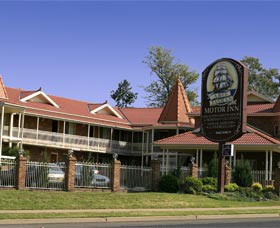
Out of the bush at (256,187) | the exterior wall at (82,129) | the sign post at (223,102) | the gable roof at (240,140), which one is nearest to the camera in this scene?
the sign post at (223,102)

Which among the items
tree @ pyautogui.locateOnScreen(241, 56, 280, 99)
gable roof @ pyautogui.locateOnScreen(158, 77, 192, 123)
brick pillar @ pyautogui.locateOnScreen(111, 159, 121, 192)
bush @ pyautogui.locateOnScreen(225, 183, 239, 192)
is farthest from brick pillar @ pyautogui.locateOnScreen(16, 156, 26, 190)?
tree @ pyautogui.locateOnScreen(241, 56, 280, 99)

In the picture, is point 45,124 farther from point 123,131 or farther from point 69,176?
point 69,176

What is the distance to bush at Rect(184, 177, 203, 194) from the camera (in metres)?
31.2

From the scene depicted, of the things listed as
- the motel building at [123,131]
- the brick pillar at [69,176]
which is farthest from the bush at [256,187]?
the brick pillar at [69,176]

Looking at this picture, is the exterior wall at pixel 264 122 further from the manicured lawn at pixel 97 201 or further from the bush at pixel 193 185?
the manicured lawn at pixel 97 201

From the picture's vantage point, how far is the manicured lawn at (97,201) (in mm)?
22109

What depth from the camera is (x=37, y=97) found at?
168 ft

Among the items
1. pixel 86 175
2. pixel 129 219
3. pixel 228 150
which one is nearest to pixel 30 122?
pixel 86 175

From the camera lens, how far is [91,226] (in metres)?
17.8

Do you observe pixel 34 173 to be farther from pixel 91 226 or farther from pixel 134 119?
pixel 134 119

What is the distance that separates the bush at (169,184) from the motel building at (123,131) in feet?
26.6

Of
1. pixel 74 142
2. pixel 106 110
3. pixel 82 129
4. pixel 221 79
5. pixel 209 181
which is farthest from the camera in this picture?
pixel 106 110

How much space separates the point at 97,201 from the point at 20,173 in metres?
4.69

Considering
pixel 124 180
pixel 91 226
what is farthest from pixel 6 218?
pixel 124 180
